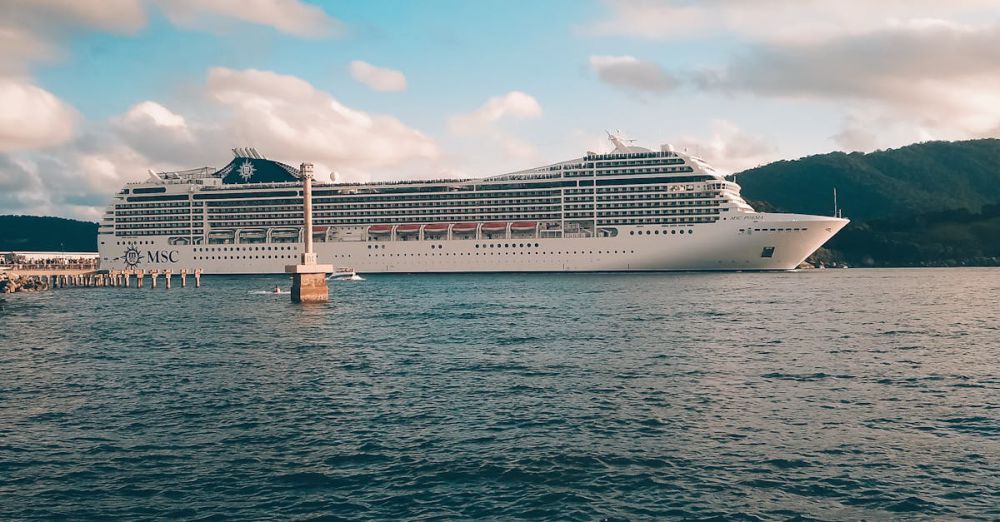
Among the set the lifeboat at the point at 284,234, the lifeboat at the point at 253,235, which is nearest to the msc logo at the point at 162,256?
the lifeboat at the point at 253,235

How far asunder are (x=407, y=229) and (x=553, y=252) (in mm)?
27521

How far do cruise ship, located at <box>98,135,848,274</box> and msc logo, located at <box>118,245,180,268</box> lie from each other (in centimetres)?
27

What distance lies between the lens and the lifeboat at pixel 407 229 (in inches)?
5098

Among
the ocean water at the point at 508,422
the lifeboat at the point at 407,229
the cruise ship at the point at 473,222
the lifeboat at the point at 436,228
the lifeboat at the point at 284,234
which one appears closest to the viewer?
the ocean water at the point at 508,422

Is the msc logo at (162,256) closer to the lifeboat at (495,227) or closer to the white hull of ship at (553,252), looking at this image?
the white hull of ship at (553,252)

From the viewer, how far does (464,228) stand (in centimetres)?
12712

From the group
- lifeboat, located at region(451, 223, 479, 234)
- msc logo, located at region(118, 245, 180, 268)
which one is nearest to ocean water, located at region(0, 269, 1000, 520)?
lifeboat, located at region(451, 223, 479, 234)

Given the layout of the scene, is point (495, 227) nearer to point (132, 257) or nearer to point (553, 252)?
point (553, 252)

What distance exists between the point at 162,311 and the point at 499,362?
44.9 m

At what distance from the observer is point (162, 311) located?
67375mm

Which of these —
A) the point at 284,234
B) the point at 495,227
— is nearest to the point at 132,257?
the point at 284,234

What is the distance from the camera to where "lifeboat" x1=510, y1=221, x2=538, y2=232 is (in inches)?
4852

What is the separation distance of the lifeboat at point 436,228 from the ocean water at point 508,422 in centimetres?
7863

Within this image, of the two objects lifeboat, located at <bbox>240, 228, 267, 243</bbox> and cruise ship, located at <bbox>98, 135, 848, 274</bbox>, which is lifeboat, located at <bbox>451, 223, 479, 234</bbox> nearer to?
cruise ship, located at <bbox>98, 135, 848, 274</bbox>
